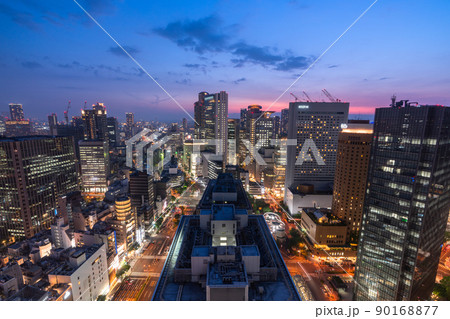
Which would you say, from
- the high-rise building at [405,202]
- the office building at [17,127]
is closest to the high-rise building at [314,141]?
the high-rise building at [405,202]

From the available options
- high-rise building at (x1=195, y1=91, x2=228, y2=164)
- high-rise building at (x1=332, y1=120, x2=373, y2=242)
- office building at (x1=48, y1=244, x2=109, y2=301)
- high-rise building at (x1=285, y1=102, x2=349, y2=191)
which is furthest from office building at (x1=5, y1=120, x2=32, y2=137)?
high-rise building at (x1=332, y1=120, x2=373, y2=242)

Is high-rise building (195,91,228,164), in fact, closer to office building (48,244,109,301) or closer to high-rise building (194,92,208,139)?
high-rise building (194,92,208,139)

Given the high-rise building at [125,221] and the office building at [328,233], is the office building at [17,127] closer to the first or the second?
the high-rise building at [125,221]

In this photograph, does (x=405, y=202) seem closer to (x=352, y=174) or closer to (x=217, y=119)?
(x=352, y=174)

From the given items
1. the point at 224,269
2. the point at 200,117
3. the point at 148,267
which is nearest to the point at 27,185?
the point at 148,267

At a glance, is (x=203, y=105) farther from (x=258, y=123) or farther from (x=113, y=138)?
(x=113, y=138)
